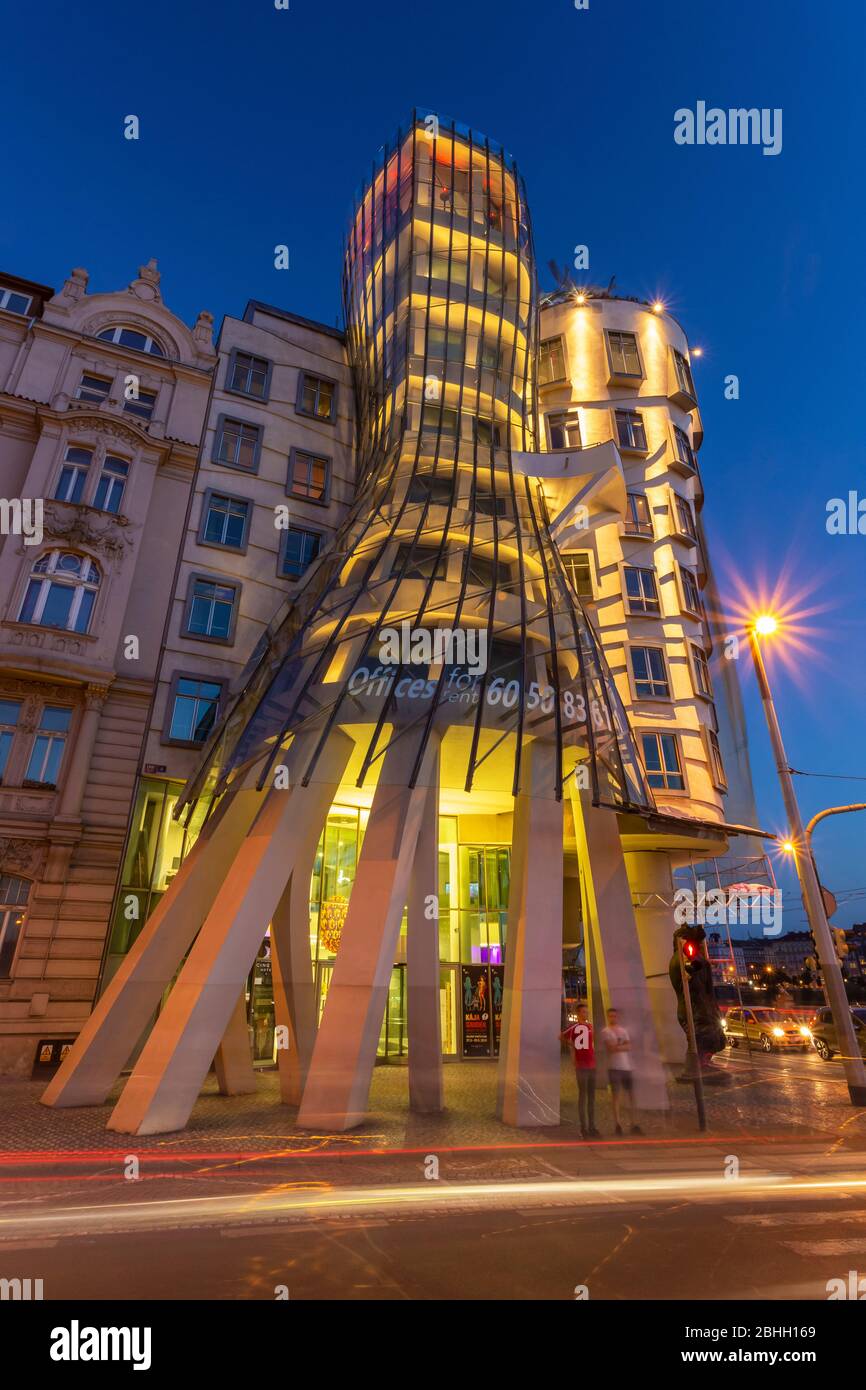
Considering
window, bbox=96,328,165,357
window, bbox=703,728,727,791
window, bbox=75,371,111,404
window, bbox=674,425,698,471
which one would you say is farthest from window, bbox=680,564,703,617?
window, bbox=75,371,111,404

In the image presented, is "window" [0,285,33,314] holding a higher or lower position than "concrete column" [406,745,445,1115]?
higher

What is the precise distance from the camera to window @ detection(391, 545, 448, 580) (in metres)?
17.2

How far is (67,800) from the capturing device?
1839 cm

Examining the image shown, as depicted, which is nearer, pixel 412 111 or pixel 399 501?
pixel 399 501

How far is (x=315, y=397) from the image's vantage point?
27.7 metres

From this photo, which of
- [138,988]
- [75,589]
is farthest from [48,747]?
[138,988]

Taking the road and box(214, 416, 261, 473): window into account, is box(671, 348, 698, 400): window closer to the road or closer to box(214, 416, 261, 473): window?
box(214, 416, 261, 473): window

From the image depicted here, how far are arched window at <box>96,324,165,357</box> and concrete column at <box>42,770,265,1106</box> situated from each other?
1995 centimetres

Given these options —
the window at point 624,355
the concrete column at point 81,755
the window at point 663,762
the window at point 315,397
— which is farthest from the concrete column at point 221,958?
the window at point 624,355

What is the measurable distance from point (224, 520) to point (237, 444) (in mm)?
3426

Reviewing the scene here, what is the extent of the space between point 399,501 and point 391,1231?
17.3 m

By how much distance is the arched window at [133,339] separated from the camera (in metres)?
24.7

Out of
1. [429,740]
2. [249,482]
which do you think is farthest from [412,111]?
[429,740]
